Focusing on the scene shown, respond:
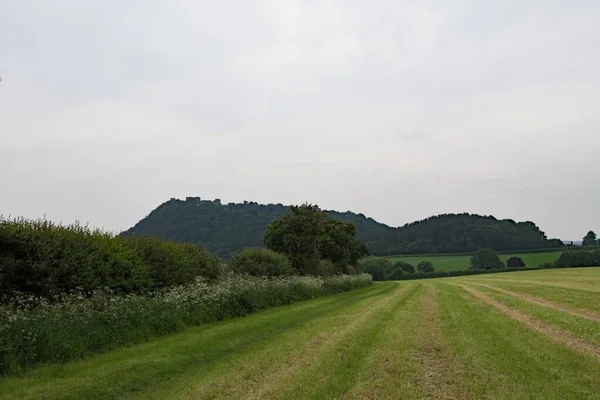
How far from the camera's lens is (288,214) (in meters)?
46.3

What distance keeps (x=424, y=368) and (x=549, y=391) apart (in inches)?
101

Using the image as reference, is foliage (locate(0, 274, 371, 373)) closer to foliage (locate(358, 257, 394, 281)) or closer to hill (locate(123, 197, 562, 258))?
hill (locate(123, 197, 562, 258))

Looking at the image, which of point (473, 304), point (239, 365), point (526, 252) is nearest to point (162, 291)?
point (239, 365)

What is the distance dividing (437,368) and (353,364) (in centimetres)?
179

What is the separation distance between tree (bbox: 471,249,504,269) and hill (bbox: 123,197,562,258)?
74.8ft

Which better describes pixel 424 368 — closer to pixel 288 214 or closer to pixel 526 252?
pixel 288 214

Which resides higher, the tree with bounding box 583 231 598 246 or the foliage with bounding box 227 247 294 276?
the tree with bounding box 583 231 598 246

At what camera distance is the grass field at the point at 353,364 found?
28.0 ft

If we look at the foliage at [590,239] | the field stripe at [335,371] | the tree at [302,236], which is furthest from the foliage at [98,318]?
the foliage at [590,239]

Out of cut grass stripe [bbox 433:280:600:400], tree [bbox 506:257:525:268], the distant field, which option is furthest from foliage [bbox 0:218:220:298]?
tree [bbox 506:257:525:268]

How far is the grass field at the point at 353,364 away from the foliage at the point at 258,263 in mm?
17396

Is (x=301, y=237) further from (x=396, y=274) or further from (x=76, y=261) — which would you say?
(x=396, y=274)

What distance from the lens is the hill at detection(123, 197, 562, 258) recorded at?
9556cm

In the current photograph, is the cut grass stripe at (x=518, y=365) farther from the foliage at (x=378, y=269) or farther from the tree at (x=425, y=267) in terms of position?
the tree at (x=425, y=267)
